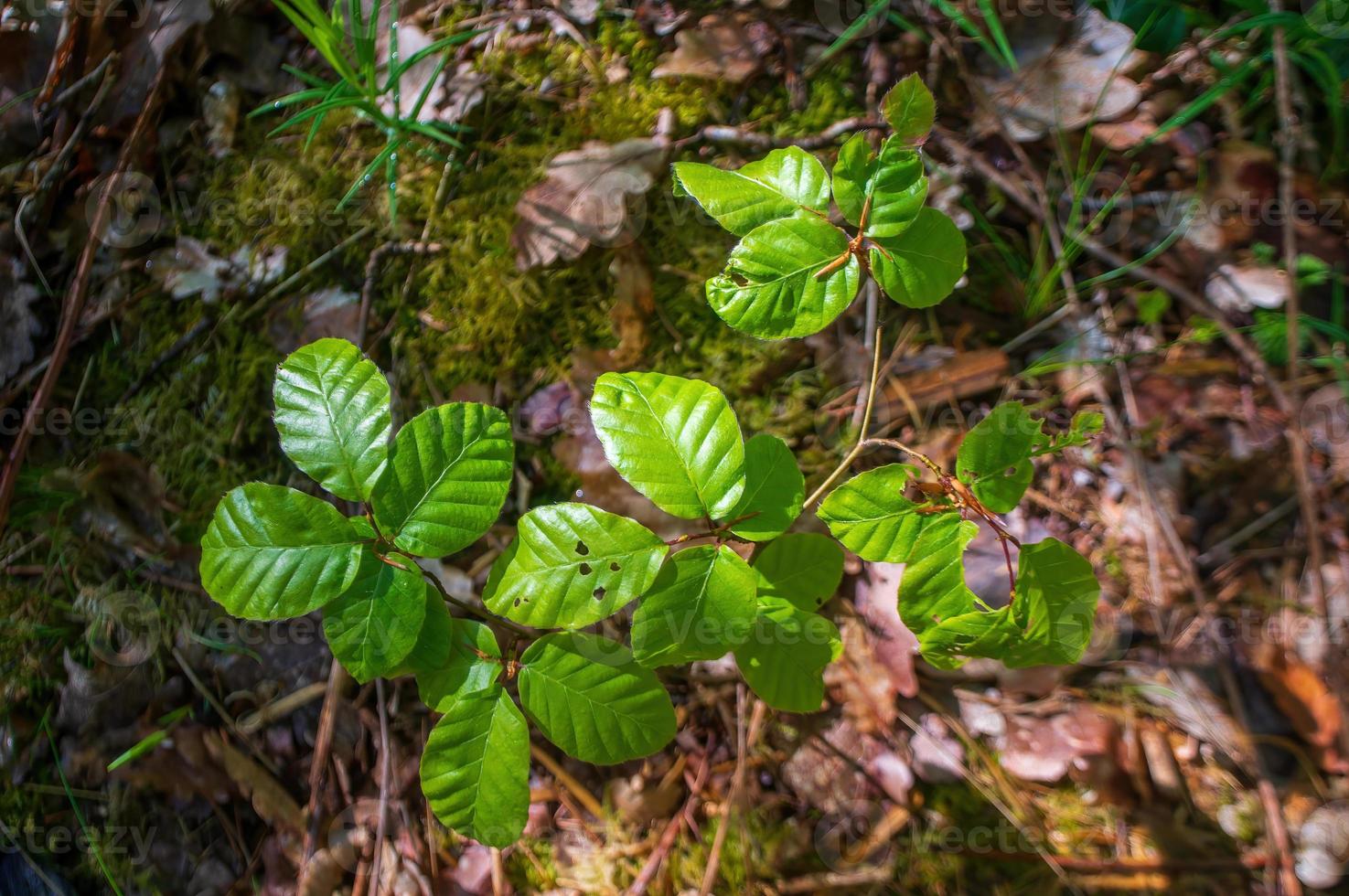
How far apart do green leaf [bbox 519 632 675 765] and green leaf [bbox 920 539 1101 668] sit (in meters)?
0.42

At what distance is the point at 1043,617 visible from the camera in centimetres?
109

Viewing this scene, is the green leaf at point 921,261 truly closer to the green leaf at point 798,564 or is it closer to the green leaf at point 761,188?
the green leaf at point 761,188

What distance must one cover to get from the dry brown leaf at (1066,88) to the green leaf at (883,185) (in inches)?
49.0

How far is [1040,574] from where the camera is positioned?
109 cm

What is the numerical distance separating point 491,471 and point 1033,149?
1831 mm

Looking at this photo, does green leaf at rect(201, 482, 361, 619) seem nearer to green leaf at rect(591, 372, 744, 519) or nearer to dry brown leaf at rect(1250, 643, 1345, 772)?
green leaf at rect(591, 372, 744, 519)

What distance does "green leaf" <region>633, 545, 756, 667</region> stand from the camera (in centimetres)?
103

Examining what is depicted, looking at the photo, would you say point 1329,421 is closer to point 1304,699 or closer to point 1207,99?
point 1304,699

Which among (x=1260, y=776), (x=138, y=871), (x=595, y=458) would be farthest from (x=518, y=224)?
(x=1260, y=776)

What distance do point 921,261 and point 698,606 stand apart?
609 millimetres

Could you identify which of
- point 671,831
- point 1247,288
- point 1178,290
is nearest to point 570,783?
point 671,831

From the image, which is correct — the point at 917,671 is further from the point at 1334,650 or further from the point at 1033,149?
the point at 1033,149

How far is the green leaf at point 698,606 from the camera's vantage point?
3.39 ft

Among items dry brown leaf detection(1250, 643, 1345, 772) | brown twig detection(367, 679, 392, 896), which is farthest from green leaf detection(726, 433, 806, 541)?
dry brown leaf detection(1250, 643, 1345, 772)
